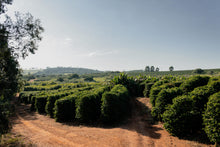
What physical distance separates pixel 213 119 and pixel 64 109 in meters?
11.5

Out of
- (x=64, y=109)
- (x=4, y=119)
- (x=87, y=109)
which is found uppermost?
(x=4, y=119)

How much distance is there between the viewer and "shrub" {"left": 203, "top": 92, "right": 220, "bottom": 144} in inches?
225

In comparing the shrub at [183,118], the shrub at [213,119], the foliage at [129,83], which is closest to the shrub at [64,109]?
the shrub at [183,118]

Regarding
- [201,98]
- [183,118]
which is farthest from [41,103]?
[201,98]

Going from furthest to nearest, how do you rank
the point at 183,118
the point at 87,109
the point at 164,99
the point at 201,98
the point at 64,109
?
the point at 64,109, the point at 87,109, the point at 164,99, the point at 201,98, the point at 183,118

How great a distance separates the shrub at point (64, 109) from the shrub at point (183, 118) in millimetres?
8958

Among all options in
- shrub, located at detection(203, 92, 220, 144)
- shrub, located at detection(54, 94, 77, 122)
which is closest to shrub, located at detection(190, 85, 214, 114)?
shrub, located at detection(203, 92, 220, 144)

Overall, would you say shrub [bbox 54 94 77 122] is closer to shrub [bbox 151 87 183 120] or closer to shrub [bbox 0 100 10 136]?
shrub [bbox 0 100 10 136]

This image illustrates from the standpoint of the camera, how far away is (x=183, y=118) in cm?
708

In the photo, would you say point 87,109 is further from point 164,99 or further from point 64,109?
point 164,99

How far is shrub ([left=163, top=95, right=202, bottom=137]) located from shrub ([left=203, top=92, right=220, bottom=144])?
29.9 inches

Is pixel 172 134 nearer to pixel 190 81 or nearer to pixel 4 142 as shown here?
pixel 190 81

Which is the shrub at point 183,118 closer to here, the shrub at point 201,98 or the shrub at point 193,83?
the shrub at point 201,98

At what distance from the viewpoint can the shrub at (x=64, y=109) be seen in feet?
39.7
